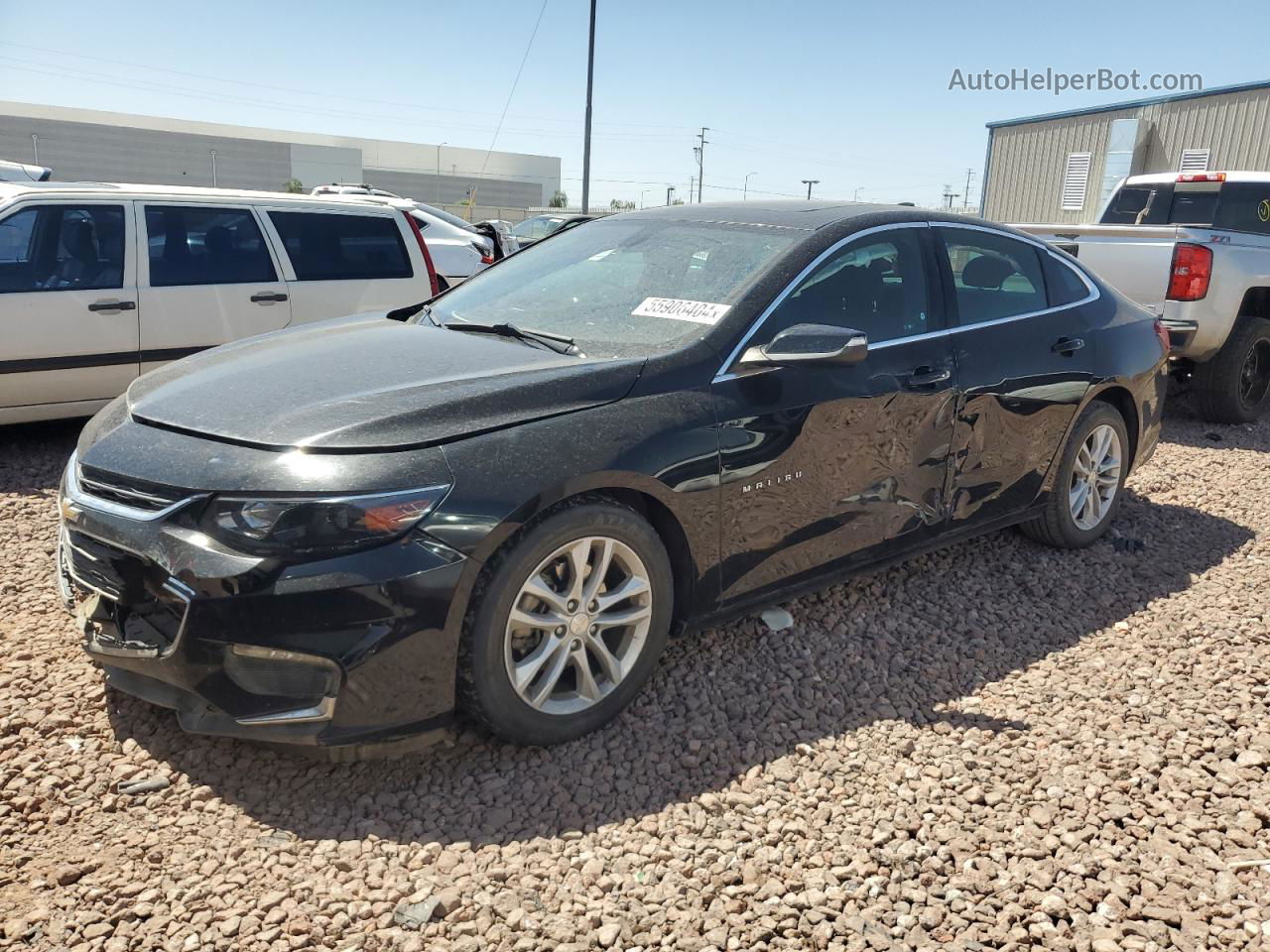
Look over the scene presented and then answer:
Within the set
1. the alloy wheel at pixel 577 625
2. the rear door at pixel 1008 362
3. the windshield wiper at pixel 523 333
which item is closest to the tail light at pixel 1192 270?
the rear door at pixel 1008 362

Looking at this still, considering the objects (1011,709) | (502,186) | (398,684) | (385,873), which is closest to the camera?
(385,873)

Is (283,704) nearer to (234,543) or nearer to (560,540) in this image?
(234,543)

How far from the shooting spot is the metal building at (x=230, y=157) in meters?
78.6

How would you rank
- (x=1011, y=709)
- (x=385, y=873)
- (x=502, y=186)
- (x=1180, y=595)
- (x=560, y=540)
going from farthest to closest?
(x=502, y=186) < (x=1180, y=595) < (x=1011, y=709) < (x=560, y=540) < (x=385, y=873)

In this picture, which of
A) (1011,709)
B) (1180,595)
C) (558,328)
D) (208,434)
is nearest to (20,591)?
(208,434)

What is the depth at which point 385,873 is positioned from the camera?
2547 millimetres

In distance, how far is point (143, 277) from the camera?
6.28 m

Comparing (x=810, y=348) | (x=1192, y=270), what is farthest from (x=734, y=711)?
(x=1192, y=270)

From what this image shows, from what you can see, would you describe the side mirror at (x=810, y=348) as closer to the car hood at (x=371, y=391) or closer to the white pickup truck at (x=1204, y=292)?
the car hood at (x=371, y=391)

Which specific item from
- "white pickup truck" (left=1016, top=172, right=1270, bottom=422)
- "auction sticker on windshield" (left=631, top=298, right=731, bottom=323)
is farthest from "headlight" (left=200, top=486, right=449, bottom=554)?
"white pickup truck" (left=1016, top=172, right=1270, bottom=422)

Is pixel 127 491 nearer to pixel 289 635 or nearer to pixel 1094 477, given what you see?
pixel 289 635

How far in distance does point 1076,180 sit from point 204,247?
20.7 meters

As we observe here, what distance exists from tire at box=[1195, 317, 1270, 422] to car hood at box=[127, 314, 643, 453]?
6423 mm

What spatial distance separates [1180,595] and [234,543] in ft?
12.9
